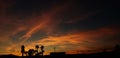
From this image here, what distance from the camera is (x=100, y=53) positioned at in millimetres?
40812

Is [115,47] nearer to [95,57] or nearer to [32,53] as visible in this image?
[95,57]

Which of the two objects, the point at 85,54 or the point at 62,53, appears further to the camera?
the point at 62,53

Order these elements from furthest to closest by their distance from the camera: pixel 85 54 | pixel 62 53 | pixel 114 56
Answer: pixel 62 53 → pixel 85 54 → pixel 114 56

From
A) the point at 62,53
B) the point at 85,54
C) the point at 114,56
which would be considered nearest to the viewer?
the point at 114,56

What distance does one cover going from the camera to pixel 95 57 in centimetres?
4097

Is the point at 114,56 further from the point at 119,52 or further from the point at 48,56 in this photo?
the point at 48,56

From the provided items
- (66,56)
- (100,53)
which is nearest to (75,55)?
(66,56)

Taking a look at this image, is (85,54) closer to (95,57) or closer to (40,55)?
(95,57)

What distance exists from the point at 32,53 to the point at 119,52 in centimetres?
1785

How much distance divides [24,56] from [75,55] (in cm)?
1007

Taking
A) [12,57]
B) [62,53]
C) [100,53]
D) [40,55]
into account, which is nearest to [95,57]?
[100,53]

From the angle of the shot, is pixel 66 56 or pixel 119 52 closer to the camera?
pixel 119 52

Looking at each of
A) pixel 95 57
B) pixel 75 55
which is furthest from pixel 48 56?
pixel 95 57

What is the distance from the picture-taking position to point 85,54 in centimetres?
4222
